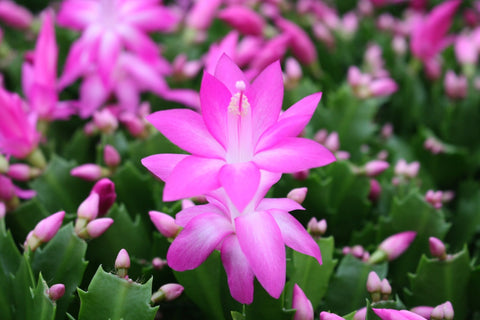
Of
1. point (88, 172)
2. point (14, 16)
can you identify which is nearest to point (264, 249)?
point (88, 172)

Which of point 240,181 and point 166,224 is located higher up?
point 240,181

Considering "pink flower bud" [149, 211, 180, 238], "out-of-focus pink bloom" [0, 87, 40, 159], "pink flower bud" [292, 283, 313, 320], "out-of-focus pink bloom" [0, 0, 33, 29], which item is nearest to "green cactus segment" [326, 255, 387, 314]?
"pink flower bud" [292, 283, 313, 320]

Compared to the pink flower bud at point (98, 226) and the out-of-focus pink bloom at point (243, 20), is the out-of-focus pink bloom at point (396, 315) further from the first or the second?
the out-of-focus pink bloom at point (243, 20)

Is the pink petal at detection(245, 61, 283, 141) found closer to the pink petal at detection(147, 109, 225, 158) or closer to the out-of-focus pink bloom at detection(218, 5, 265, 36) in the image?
the pink petal at detection(147, 109, 225, 158)

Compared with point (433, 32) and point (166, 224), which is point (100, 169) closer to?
point (166, 224)

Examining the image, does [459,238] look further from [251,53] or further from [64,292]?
[64,292]

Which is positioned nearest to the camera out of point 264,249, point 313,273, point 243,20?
point 264,249
